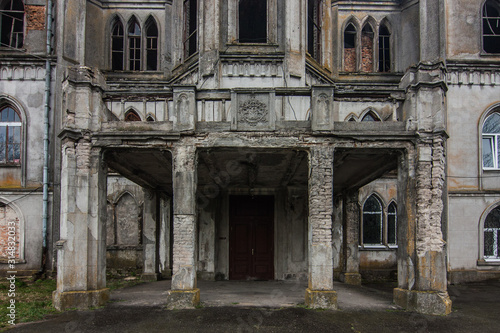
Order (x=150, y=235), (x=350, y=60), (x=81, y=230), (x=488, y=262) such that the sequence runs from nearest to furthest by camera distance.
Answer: (x=81, y=230)
(x=150, y=235)
(x=488, y=262)
(x=350, y=60)

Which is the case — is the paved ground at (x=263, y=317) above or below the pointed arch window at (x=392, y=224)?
below

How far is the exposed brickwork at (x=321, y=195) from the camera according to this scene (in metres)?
10.9

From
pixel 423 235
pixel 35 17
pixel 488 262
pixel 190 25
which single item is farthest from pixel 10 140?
pixel 488 262

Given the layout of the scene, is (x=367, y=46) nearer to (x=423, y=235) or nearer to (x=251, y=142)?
(x=251, y=142)

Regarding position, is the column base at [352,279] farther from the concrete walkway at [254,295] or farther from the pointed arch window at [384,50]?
the pointed arch window at [384,50]

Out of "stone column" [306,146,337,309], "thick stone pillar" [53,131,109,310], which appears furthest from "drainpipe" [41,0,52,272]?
"stone column" [306,146,337,309]

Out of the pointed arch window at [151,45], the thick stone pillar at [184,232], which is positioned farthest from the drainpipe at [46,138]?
the thick stone pillar at [184,232]

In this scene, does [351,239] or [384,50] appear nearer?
[351,239]

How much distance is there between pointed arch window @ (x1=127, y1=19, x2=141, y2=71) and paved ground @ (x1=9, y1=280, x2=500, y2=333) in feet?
33.4

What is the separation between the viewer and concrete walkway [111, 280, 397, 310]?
37.6 feet

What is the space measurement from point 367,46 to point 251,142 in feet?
35.2

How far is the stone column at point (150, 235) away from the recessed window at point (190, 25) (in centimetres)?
561

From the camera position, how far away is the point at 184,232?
10.9 metres

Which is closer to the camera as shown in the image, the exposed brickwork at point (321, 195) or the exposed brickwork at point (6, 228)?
the exposed brickwork at point (321, 195)
